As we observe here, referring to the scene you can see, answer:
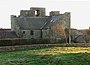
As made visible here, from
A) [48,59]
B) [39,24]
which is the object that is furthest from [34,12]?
[48,59]

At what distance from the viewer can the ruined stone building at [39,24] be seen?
3159 inches

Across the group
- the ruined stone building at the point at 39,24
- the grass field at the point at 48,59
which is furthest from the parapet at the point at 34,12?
the grass field at the point at 48,59

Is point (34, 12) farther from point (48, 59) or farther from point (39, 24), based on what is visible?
point (48, 59)

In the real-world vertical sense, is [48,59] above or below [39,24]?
below

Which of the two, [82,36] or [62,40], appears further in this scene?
[82,36]

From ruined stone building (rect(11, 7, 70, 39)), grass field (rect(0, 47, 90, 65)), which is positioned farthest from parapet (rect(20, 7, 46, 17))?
grass field (rect(0, 47, 90, 65))

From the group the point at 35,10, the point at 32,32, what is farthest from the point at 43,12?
the point at 32,32

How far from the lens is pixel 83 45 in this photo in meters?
59.9

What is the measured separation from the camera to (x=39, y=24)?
8438 centimetres

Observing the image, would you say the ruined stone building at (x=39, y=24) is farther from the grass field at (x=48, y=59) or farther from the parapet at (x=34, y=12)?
the grass field at (x=48, y=59)

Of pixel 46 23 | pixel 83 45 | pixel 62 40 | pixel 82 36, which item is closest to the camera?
pixel 83 45

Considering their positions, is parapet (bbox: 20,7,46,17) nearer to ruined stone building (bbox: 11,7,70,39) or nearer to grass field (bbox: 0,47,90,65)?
ruined stone building (bbox: 11,7,70,39)

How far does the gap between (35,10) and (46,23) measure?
286 inches

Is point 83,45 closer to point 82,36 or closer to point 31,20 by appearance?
point 82,36
